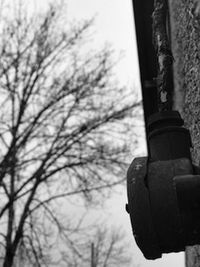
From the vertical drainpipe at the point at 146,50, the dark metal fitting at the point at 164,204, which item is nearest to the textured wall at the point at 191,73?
the dark metal fitting at the point at 164,204

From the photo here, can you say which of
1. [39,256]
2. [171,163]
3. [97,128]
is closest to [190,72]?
[171,163]

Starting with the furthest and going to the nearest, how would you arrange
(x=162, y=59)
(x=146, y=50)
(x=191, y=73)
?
(x=146, y=50) < (x=191, y=73) < (x=162, y=59)

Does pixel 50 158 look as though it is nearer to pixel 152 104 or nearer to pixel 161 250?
pixel 152 104

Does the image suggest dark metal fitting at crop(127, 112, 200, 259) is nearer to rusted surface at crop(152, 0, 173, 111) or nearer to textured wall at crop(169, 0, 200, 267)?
rusted surface at crop(152, 0, 173, 111)

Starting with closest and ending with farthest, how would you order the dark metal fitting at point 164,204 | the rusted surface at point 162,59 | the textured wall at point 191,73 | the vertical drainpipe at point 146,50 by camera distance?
the dark metal fitting at point 164,204 → the rusted surface at point 162,59 → the textured wall at point 191,73 → the vertical drainpipe at point 146,50

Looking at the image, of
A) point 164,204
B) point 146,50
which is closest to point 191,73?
point 164,204

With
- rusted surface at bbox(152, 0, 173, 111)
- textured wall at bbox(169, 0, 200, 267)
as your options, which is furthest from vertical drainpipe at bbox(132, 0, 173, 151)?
rusted surface at bbox(152, 0, 173, 111)

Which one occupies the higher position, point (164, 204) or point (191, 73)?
point (191, 73)

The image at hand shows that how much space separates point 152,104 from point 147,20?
3.43ft

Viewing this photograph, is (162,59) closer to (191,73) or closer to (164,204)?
(164,204)

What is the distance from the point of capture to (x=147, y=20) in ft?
16.8

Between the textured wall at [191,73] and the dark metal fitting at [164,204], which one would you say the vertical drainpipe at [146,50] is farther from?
the dark metal fitting at [164,204]

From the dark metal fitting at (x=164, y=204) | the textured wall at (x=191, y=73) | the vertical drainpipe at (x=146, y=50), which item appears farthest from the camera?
the vertical drainpipe at (x=146, y=50)

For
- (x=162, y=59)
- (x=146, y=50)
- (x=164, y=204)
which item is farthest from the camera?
(x=146, y=50)
